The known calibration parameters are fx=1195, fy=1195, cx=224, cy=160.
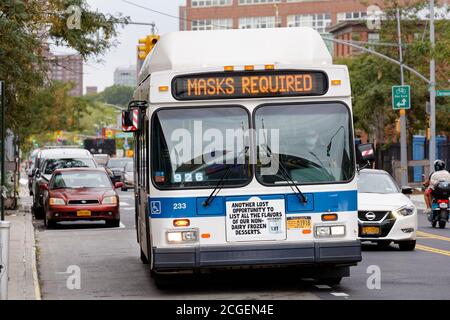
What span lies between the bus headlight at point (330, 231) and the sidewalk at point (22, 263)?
3564 millimetres

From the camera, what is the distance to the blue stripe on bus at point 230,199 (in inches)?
583

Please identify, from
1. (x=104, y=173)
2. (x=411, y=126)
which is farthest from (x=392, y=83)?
(x=104, y=173)

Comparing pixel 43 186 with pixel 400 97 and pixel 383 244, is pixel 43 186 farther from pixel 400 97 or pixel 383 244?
pixel 400 97

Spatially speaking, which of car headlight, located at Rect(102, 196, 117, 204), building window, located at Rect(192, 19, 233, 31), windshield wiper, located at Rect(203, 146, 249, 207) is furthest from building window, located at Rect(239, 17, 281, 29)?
windshield wiper, located at Rect(203, 146, 249, 207)

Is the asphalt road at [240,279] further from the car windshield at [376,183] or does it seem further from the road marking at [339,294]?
the car windshield at [376,183]

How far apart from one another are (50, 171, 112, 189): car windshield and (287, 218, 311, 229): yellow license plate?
669 inches

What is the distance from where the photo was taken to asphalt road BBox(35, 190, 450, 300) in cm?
1493

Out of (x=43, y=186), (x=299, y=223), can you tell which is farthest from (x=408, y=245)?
(x=43, y=186)

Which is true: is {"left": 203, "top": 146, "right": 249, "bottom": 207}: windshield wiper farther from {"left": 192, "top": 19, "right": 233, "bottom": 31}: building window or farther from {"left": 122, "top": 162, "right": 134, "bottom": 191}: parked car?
{"left": 192, "top": 19, "right": 233, "bottom": 31}: building window

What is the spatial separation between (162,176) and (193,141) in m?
0.58

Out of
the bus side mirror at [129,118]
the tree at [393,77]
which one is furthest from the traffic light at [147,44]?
the tree at [393,77]

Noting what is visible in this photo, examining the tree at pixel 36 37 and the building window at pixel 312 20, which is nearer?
the tree at pixel 36 37
